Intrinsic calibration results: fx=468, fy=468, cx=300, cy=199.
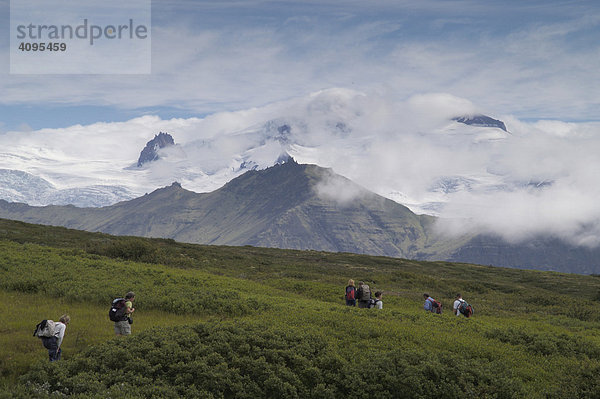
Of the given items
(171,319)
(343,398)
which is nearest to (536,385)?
(343,398)

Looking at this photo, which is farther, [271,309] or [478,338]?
[271,309]

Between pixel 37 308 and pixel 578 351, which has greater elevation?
pixel 37 308

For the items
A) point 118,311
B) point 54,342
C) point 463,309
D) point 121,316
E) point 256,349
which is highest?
point 118,311

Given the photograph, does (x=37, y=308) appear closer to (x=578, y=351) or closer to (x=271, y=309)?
(x=271, y=309)

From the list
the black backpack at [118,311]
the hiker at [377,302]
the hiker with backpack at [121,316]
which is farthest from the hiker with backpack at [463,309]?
the black backpack at [118,311]

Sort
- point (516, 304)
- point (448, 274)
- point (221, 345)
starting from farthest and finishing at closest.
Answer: point (448, 274) → point (516, 304) → point (221, 345)

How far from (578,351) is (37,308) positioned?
2939 cm

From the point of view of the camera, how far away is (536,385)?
19516mm

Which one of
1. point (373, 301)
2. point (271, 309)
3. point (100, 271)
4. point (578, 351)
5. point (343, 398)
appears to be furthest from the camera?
point (100, 271)

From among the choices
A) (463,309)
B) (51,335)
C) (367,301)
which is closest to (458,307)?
(463,309)

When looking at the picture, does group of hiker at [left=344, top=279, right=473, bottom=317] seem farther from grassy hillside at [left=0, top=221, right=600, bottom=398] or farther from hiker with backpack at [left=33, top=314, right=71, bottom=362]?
hiker with backpack at [left=33, top=314, right=71, bottom=362]

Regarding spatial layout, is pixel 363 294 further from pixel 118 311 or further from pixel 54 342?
pixel 54 342

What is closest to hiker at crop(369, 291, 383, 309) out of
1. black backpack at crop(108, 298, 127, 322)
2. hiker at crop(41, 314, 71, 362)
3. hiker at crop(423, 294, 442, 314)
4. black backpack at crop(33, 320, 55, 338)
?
hiker at crop(423, 294, 442, 314)

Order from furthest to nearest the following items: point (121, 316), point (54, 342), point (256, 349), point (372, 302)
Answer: point (372, 302)
point (121, 316)
point (256, 349)
point (54, 342)
